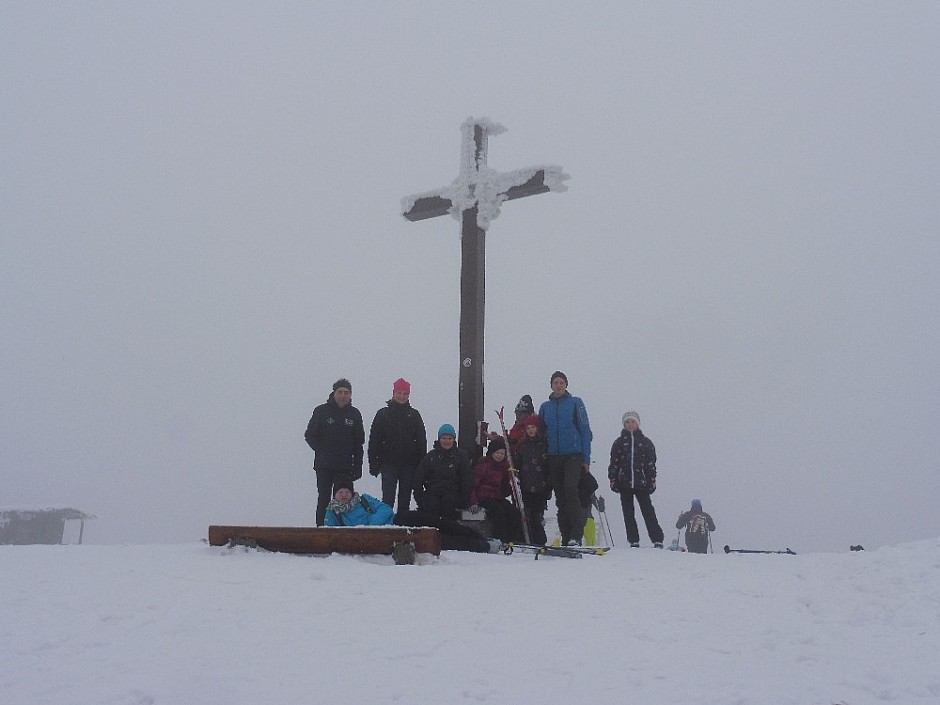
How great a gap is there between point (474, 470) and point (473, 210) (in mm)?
3391

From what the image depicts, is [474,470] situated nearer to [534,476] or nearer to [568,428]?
[534,476]

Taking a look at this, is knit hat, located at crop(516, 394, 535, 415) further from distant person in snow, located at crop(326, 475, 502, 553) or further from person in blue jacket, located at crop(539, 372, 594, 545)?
distant person in snow, located at crop(326, 475, 502, 553)

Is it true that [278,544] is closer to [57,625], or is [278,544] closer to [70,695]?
[57,625]

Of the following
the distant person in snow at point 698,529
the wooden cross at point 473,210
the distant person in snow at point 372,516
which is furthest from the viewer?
the distant person in snow at point 698,529

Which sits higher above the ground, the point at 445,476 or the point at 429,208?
the point at 429,208

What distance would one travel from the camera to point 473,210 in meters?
9.39

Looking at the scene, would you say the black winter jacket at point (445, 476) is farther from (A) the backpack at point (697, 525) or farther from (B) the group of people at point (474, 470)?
(A) the backpack at point (697, 525)

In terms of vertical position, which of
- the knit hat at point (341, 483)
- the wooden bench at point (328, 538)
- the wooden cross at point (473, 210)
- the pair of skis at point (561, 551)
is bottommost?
the pair of skis at point (561, 551)

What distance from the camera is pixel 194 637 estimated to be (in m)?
3.54

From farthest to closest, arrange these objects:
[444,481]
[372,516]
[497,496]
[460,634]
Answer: [497,496]
[444,481]
[372,516]
[460,634]

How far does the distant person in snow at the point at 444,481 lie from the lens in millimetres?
7719

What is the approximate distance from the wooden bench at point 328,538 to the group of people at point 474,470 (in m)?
1.11

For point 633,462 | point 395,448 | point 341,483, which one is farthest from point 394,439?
point 633,462

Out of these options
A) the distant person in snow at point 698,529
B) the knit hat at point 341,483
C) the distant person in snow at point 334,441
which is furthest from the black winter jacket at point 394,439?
the distant person in snow at point 698,529
